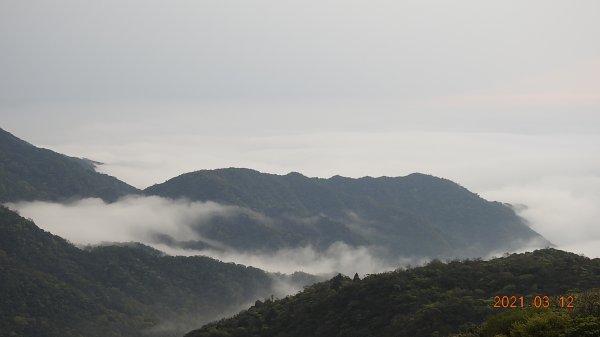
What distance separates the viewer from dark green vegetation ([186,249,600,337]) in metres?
86.9

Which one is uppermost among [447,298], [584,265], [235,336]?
[584,265]

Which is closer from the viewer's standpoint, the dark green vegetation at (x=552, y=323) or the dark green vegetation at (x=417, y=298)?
the dark green vegetation at (x=552, y=323)

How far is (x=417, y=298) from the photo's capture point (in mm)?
96812

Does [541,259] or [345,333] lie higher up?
[541,259]

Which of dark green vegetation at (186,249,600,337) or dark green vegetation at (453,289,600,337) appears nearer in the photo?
dark green vegetation at (453,289,600,337)

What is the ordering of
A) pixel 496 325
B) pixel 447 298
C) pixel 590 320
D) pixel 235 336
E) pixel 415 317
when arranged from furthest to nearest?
1. pixel 235 336
2. pixel 447 298
3. pixel 415 317
4. pixel 496 325
5. pixel 590 320

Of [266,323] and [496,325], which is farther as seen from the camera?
[266,323]

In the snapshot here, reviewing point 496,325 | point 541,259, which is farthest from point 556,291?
point 496,325

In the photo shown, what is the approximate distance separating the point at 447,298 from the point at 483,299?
5.79 meters

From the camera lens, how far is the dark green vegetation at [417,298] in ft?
285

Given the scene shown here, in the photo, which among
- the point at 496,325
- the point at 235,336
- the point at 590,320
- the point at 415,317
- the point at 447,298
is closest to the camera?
the point at 590,320

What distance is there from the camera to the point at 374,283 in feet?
346

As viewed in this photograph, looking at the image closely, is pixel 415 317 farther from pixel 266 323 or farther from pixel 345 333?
pixel 266 323

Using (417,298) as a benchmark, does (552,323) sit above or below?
below
